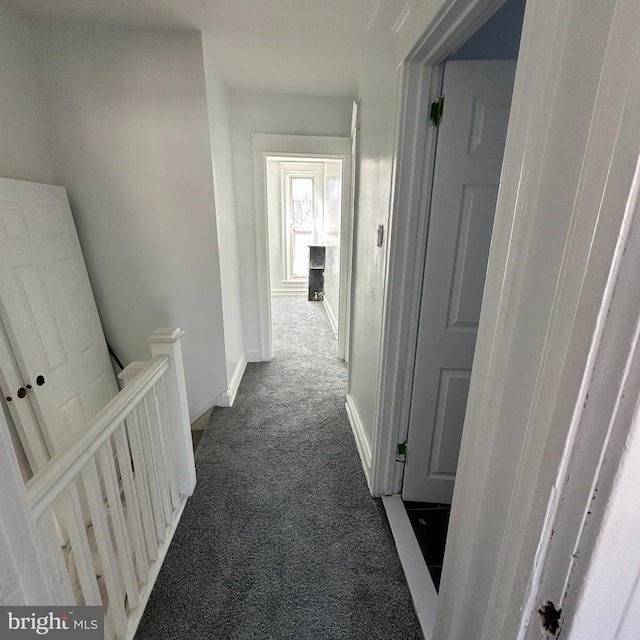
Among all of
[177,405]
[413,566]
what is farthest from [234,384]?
[413,566]

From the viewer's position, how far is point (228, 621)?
1231 mm

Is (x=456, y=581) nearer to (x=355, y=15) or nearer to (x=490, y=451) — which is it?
(x=490, y=451)

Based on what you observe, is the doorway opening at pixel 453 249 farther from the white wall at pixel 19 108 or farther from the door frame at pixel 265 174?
the white wall at pixel 19 108

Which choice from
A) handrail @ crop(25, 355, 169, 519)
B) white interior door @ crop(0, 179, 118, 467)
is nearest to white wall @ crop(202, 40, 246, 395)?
white interior door @ crop(0, 179, 118, 467)

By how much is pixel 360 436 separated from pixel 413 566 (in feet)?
2.63

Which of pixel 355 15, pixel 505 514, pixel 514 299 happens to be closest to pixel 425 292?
pixel 514 299

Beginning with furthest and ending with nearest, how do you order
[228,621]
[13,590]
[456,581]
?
[228,621], [456,581], [13,590]

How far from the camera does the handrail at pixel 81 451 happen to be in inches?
31.0

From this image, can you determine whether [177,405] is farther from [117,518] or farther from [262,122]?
[262,122]

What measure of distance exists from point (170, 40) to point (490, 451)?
2616mm

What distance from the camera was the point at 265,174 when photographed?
3006 mm

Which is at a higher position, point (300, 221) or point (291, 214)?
point (291, 214)

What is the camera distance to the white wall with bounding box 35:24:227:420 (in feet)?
6.48

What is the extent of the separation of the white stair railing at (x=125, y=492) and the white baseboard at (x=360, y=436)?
0.96m
